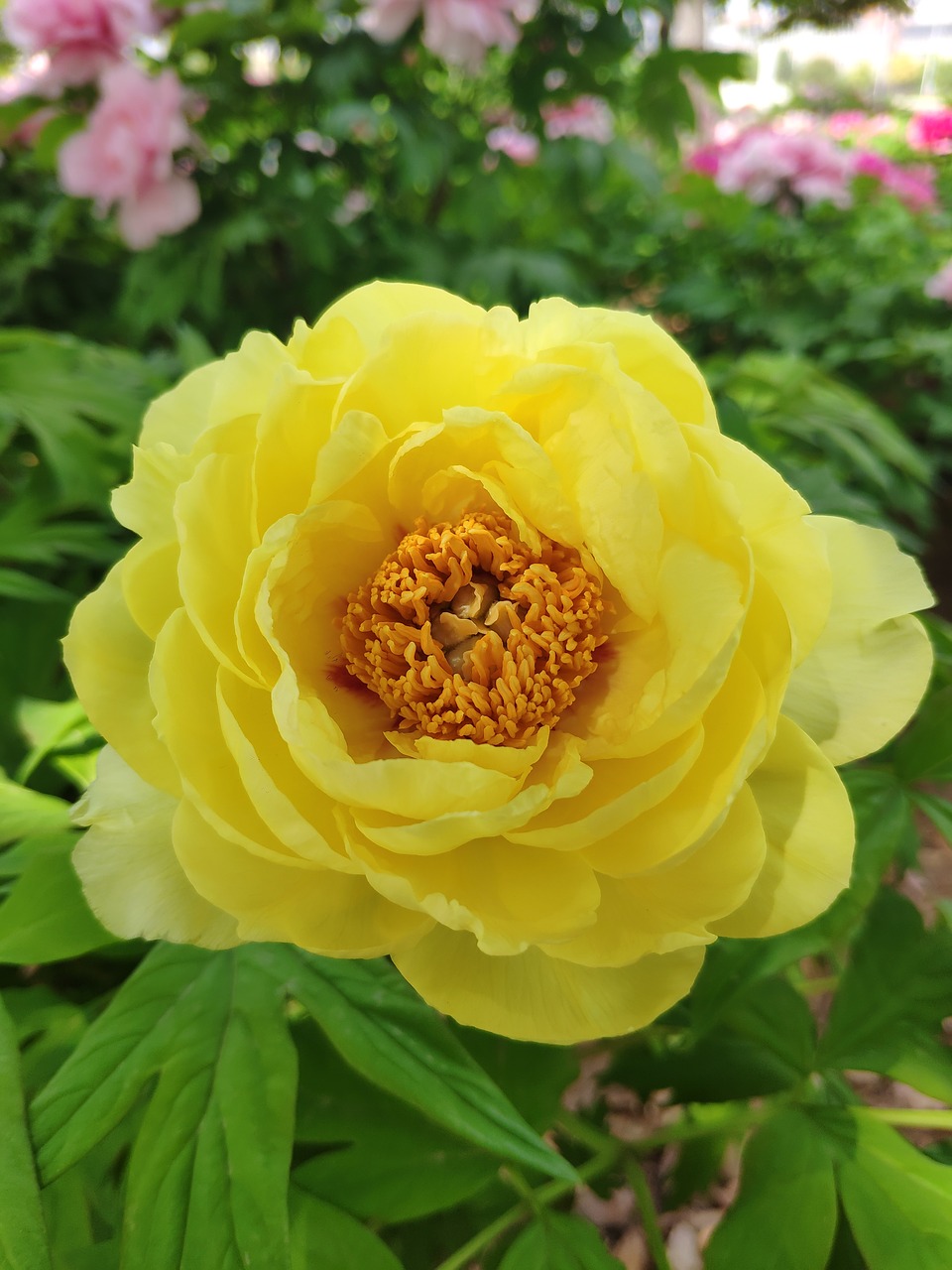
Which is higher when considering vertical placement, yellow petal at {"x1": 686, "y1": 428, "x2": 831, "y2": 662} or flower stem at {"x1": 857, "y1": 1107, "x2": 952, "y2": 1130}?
yellow petal at {"x1": 686, "y1": 428, "x2": 831, "y2": 662}

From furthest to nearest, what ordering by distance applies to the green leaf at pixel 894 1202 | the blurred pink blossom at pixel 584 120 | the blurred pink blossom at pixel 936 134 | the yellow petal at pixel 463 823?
the blurred pink blossom at pixel 936 134 → the blurred pink blossom at pixel 584 120 → the green leaf at pixel 894 1202 → the yellow petal at pixel 463 823

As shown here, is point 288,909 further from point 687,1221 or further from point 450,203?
point 450,203

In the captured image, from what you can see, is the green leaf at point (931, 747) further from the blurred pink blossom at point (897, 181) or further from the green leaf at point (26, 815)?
the blurred pink blossom at point (897, 181)

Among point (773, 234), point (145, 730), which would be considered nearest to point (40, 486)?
point (145, 730)

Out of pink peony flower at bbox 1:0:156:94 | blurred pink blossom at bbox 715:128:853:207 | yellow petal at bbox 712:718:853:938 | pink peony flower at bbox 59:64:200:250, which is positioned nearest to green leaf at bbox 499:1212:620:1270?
yellow petal at bbox 712:718:853:938

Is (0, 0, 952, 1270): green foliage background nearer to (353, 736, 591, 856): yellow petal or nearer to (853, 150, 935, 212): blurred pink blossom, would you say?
(353, 736, 591, 856): yellow petal

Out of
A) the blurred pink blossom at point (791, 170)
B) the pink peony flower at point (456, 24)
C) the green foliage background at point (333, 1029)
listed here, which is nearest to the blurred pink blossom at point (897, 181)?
the blurred pink blossom at point (791, 170)
